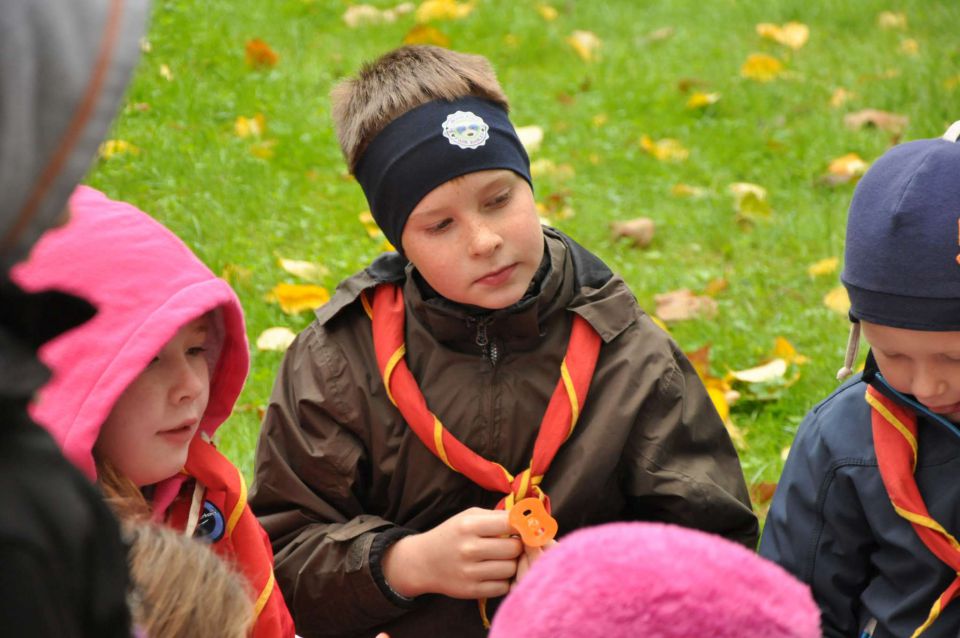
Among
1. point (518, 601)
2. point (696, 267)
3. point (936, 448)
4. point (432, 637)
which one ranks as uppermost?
point (518, 601)

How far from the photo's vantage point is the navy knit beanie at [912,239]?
2.07m

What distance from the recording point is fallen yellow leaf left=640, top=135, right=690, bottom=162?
5168mm

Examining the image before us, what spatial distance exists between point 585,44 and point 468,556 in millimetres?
4146

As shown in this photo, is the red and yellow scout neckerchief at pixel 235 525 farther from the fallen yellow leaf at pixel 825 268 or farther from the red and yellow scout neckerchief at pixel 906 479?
the fallen yellow leaf at pixel 825 268

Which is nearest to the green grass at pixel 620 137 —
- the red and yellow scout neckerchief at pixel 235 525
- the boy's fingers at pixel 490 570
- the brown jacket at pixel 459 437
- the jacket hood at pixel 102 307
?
the brown jacket at pixel 459 437

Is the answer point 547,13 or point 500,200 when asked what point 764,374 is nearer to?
point 500,200

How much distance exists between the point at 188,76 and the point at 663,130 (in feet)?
6.98

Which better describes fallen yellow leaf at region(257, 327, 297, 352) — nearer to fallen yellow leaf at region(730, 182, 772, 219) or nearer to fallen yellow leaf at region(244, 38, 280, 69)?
fallen yellow leaf at region(730, 182, 772, 219)

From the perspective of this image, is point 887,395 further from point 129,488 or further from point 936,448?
point 129,488

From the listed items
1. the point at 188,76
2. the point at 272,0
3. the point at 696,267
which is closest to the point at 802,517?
the point at 696,267

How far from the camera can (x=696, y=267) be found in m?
4.42

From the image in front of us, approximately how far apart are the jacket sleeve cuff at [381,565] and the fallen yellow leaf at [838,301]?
196 cm

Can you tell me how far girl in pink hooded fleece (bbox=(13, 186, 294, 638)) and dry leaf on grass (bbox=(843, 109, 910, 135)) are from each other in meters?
3.63

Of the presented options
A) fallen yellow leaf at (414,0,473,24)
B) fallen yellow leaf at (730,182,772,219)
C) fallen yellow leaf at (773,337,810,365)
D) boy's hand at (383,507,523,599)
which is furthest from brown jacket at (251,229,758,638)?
fallen yellow leaf at (414,0,473,24)
